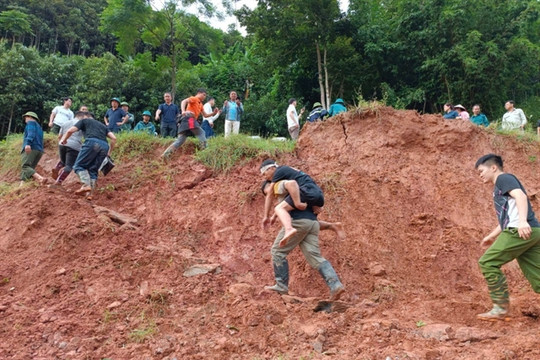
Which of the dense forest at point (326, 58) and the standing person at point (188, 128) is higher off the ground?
the dense forest at point (326, 58)

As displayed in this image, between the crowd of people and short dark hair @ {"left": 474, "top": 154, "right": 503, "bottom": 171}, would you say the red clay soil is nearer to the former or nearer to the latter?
the crowd of people

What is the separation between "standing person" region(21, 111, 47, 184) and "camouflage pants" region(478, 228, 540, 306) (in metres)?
7.18

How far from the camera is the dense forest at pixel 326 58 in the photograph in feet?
48.2

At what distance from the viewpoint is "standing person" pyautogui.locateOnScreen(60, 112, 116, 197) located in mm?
6543

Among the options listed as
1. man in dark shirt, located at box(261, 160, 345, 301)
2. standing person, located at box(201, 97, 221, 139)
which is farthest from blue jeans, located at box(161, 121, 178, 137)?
man in dark shirt, located at box(261, 160, 345, 301)

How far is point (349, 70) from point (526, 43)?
20.6 feet

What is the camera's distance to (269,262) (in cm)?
572

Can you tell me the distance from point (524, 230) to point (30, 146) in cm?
772

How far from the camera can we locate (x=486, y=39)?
15.8m

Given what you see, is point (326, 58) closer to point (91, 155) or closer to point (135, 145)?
point (135, 145)

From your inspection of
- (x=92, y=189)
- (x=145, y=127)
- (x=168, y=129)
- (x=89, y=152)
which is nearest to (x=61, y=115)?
(x=145, y=127)

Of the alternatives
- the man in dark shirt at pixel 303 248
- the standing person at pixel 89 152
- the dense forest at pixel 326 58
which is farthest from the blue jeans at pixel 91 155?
the dense forest at pixel 326 58

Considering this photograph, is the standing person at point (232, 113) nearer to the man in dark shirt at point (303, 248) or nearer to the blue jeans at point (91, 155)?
the blue jeans at point (91, 155)

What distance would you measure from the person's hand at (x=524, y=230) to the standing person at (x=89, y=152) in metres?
5.72
